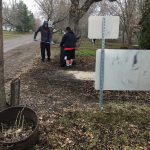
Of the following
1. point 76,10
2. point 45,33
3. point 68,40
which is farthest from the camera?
point 76,10

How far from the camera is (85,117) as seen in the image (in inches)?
255

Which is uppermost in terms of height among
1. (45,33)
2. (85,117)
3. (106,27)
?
(106,27)

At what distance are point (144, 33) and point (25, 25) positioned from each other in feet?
208

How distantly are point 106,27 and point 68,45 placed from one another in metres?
6.59

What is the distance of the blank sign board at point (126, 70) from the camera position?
7.10 meters

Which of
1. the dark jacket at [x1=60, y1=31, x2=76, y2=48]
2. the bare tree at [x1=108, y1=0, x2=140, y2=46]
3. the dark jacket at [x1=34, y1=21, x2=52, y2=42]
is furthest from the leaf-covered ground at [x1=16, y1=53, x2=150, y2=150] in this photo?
the bare tree at [x1=108, y1=0, x2=140, y2=46]

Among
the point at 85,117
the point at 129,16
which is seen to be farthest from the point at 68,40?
the point at 129,16

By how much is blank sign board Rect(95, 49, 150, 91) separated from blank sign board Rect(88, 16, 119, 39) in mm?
385

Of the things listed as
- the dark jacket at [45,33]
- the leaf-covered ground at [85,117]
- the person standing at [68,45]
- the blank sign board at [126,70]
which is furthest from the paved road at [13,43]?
the blank sign board at [126,70]

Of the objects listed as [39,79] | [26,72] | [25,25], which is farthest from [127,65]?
[25,25]

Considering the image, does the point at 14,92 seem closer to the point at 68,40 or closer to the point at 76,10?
the point at 68,40

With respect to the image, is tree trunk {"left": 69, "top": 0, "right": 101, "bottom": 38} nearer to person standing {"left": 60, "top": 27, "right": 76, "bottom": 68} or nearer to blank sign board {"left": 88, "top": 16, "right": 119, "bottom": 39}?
person standing {"left": 60, "top": 27, "right": 76, "bottom": 68}

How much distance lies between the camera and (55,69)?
12711 millimetres

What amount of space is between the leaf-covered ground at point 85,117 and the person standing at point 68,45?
3.62 metres
